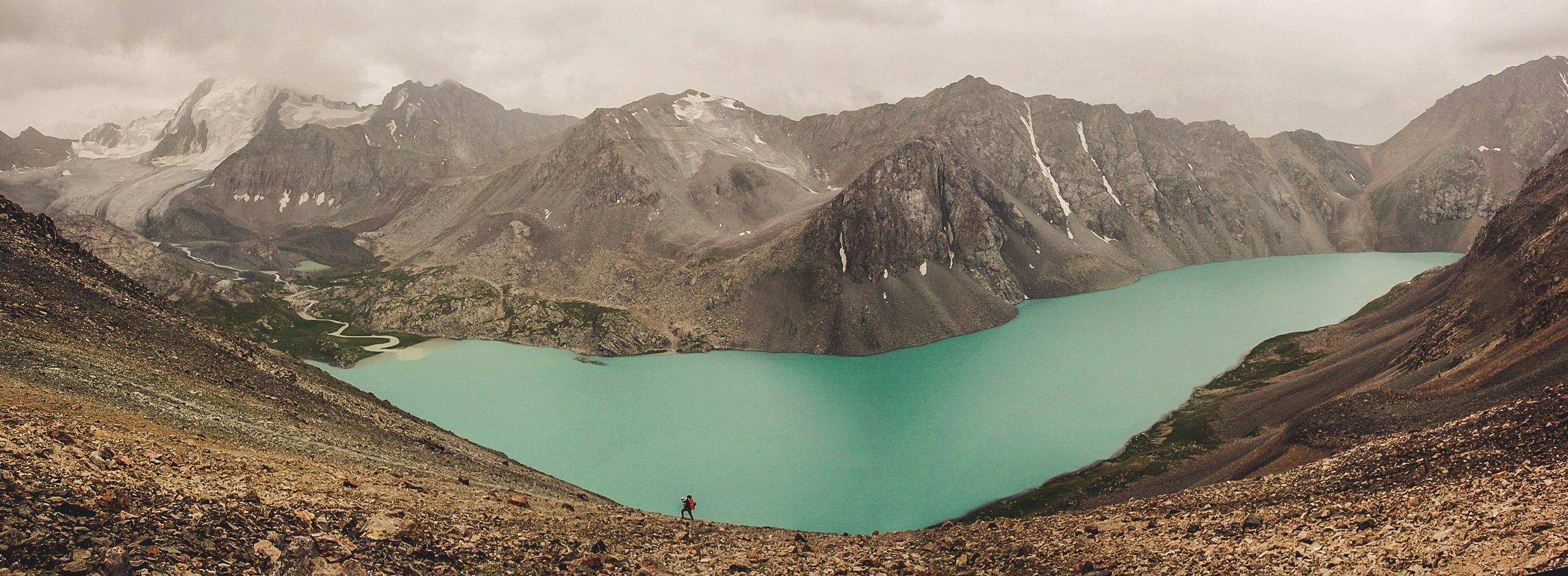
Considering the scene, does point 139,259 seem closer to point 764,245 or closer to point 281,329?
point 281,329

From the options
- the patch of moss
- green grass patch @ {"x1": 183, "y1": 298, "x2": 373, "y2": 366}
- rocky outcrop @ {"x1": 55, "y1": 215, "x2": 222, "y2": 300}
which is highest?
rocky outcrop @ {"x1": 55, "y1": 215, "x2": 222, "y2": 300}

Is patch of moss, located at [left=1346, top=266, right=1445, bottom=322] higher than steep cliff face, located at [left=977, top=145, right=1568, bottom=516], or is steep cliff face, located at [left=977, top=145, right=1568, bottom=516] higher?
patch of moss, located at [left=1346, top=266, right=1445, bottom=322]

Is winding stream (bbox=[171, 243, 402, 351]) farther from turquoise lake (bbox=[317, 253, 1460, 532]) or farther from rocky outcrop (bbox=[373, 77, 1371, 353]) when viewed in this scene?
rocky outcrop (bbox=[373, 77, 1371, 353])

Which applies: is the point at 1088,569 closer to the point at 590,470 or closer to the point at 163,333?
the point at 163,333

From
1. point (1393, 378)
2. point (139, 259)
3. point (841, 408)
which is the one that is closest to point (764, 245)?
point (841, 408)

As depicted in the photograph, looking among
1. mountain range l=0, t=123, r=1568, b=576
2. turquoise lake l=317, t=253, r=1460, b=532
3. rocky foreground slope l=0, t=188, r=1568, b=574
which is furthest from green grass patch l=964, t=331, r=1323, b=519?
rocky foreground slope l=0, t=188, r=1568, b=574

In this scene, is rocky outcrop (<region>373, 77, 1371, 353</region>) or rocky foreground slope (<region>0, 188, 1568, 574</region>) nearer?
rocky foreground slope (<region>0, 188, 1568, 574</region>)

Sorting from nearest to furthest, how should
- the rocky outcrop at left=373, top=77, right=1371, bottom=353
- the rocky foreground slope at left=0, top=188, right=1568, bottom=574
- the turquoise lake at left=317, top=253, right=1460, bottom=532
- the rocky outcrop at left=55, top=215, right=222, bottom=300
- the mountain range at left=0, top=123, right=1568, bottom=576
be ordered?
1. the rocky foreground slope at left=0, top=188, right=1568, bottom=574
2. the mountain range at left=0, top=123, right=1568, bottom=576
3. the turquoise lake at left=317, top=253, right=1460, bottom=532
4. the rocky outcrop at left=55, top=215, right=222, bottom=300
5. the rocky outcrop at left=373, top=77, right=1371, bottom=353

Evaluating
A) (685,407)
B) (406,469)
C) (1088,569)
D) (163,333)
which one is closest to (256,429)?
(406,469)
